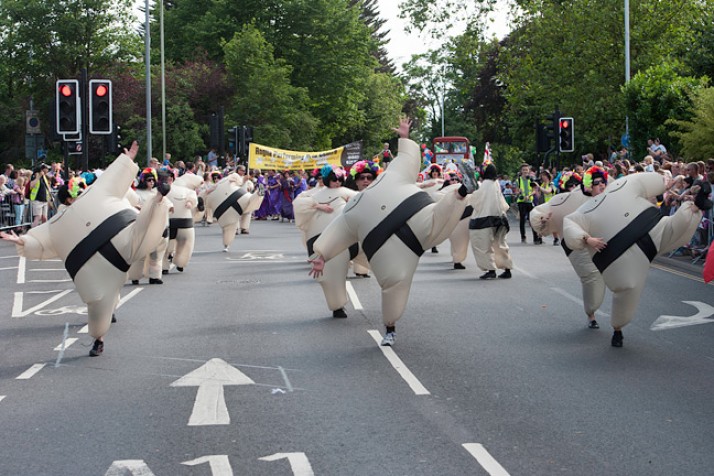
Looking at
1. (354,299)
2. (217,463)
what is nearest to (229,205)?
(354,299)

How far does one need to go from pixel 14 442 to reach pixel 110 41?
69.0 m

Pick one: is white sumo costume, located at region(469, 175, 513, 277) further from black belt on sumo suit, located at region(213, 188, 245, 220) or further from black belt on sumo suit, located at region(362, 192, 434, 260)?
black belt on sumo suit, located at region(362, 192, 434, 260)

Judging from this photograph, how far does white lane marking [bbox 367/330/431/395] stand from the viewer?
9.39 metres

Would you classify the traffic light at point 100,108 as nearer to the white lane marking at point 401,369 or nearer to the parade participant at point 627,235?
the white lane marking at point 401,369

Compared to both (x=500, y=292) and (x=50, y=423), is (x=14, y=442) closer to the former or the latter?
(x=50, y=423)

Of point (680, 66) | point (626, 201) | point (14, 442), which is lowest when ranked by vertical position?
point (14, 442)

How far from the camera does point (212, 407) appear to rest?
874cm

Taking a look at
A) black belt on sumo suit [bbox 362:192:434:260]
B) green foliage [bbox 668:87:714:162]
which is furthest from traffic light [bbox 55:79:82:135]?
green foliage [bbox 668:87:714:162]

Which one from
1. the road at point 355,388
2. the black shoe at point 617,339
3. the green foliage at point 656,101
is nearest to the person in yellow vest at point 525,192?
the green foliage at point 656,101

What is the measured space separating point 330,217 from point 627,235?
569 centimetres

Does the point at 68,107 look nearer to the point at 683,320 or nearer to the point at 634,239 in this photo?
the point at 683,320

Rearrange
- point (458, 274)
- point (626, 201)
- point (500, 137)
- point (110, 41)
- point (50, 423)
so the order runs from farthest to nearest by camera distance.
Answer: point (110, 41)
point (500, 137)
point (458, 274)
point (626, 201)
point (50, 423)

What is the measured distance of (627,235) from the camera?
11.4 meters

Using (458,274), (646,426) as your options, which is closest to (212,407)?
(646,426)
